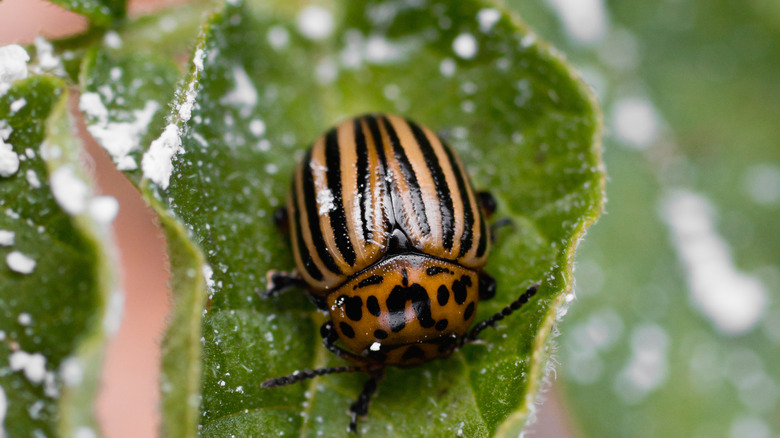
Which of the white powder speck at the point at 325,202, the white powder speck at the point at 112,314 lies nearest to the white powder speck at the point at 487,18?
the white powder speck at the point at 325,202

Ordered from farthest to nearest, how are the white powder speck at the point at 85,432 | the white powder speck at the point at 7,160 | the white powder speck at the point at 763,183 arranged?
the white powder speck at the point at 763,183 → the white powder speck at the point at 7,160 → the white powder speck at the point at 85,432

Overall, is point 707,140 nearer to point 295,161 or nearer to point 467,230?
point 467,230

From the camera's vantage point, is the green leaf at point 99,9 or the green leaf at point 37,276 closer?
the green leaf at point 37,276

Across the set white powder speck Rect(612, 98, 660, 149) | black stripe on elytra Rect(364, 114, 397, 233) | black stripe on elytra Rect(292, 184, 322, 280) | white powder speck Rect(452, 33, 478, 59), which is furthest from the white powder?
white powder speck Rect(612, 98, 660, 149)

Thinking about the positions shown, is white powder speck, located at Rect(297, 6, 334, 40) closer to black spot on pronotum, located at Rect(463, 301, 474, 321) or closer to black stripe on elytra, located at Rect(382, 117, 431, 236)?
black stripe on elytra, located at Rect(382, 117, 431, 236)

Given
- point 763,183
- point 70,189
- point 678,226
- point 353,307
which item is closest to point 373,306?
point 353,307

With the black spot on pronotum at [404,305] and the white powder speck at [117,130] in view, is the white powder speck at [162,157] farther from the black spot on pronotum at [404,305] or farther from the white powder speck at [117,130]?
the black spot on pronotum at [404,305]

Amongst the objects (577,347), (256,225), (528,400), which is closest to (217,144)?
(256,225)
